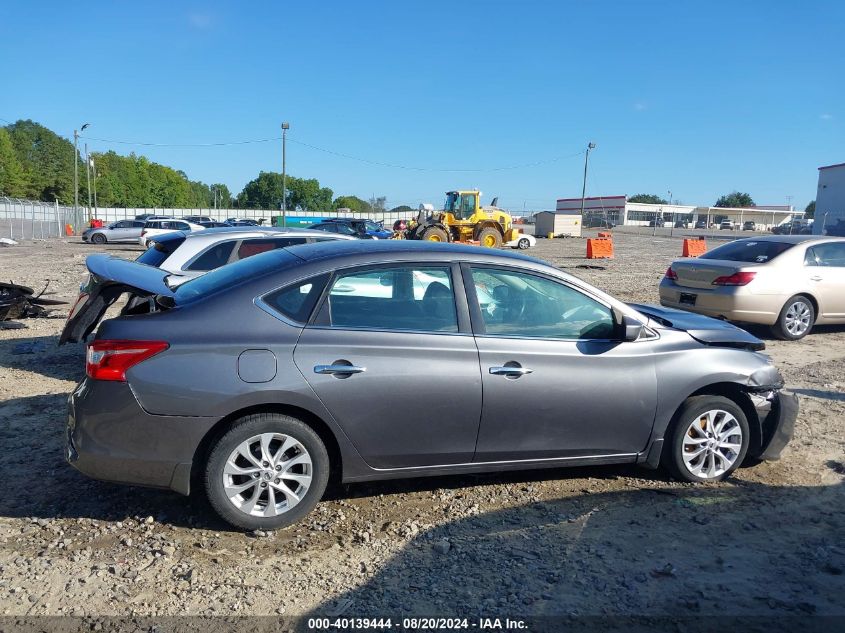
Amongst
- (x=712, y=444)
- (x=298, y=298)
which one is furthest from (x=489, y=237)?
(x=298, y=298)

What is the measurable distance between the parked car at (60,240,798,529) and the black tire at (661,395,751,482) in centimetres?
1

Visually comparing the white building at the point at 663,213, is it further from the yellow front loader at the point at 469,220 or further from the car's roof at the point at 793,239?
the car's roof at the point at 793,239

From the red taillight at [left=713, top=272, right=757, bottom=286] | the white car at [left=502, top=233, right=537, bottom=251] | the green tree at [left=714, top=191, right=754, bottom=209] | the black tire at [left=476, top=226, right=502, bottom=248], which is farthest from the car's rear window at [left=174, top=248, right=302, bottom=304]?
the green tree at [left=714, top=191, right=754, bottom=209]

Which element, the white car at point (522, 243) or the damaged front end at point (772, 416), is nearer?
the damaged front end at point (772, 416)

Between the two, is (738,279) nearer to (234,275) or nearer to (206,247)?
(206,247)

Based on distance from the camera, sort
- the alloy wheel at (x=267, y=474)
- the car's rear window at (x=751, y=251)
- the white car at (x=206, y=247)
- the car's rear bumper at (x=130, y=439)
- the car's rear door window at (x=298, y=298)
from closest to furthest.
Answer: the car's rear bumper at (x=130, y=439)
the alloy wheel at (x=267, y=474)
the car's rear door window at (x=298, y=298)
the white car at (x=206, y=247)
the car's rear window at (x=751, y=251)

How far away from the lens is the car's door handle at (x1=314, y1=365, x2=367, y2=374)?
3709 millimetres

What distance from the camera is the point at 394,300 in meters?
4.06

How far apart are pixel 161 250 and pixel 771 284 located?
8009 millimetres

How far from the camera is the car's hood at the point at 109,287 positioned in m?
4.19

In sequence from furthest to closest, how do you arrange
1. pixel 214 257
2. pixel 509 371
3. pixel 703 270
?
pixel 703 270, pixel 214 257, pixel 509 371

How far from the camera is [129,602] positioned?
3113mm

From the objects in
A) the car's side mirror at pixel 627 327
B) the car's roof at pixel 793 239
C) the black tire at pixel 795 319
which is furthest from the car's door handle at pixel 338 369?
the car's roof at pixel 793 239

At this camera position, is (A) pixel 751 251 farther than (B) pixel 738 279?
Yes
